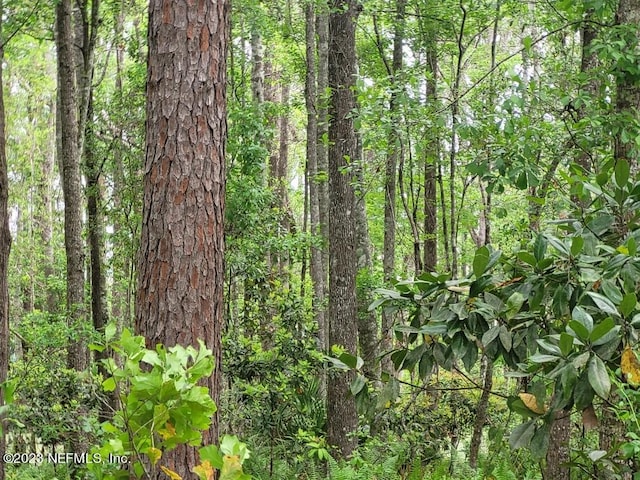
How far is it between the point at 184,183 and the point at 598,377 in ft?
9.64

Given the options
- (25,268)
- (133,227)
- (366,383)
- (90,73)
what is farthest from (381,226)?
(366,383)

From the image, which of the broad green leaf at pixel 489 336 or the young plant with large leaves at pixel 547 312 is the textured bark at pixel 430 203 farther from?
the broad green leaf at pixel 489 336

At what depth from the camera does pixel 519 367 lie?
263 centimetres

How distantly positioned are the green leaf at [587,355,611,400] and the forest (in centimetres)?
1

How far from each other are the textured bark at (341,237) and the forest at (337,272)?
3cm

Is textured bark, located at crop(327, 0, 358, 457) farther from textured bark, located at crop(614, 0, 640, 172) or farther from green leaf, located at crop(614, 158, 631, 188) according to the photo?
green leaf, located at crop(614, 158, 631, 188)

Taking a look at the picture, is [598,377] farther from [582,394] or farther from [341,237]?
[341,237]

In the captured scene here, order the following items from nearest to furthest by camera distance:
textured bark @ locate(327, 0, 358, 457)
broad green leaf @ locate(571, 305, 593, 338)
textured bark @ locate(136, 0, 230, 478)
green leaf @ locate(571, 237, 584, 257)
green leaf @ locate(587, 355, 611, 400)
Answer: green leaf @ locate(587, 355, 611, 400)
broad green leaf @ locate(571, 305, 593, 338)
green leaf @ locate(571, 237, 584, 257)
textured bark @ locate(136, 0, 230, 478)
textured bark @ locate(327, 0, 358, 457)

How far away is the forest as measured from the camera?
8.08 feet

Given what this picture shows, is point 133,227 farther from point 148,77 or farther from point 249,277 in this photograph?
point 148,77

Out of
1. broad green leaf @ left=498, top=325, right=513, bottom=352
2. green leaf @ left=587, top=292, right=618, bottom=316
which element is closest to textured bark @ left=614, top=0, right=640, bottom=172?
broad green leaf @ left=498, top=325, right=513, bottom=352

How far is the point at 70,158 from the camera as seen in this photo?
973cm

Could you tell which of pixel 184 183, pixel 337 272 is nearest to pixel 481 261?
pixel 184 183

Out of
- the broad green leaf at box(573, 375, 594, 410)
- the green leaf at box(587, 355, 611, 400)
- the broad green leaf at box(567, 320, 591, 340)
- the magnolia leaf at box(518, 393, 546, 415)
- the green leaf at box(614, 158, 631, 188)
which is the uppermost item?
the green leaf at box(614, 158, 631, 188)
